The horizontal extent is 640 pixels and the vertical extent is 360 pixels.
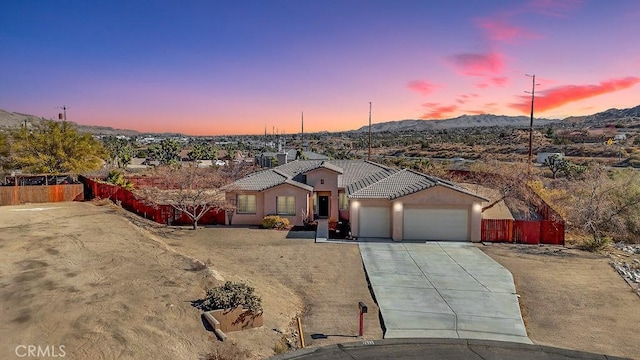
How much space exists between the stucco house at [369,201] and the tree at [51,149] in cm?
2360

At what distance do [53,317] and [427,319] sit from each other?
11.3m

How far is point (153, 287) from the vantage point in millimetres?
14352

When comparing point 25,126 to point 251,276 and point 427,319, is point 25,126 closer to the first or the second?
point 251,276

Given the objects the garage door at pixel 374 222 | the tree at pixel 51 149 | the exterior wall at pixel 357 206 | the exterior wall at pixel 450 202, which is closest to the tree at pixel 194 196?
the exterior wall at pixel 357 206

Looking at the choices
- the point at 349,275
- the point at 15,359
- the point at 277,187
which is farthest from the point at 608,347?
the point at 277,187

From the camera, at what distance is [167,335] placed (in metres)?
11.2

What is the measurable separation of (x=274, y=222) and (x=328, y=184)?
5.01 metres

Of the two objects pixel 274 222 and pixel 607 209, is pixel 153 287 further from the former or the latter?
pixel 607 209

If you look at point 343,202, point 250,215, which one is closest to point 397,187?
point 343,202

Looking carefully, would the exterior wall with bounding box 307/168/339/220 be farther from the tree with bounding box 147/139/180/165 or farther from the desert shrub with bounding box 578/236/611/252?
the tree with bounding box 147/139/180/165

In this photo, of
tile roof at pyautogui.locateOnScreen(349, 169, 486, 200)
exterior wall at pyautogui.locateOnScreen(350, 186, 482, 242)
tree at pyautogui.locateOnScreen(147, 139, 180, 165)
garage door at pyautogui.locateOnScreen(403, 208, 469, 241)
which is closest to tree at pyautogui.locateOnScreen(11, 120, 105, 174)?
tile roof at pyautogui.locateOnScreen(349, 169, 486, 200)

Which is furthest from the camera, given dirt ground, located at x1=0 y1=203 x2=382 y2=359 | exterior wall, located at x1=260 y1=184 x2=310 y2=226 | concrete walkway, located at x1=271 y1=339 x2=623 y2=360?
exterior wall, located at x1=260 y1=184 x2=310 y2=226

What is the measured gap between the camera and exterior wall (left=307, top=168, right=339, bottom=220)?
29125mm

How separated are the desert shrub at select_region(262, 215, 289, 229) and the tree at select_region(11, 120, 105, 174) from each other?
2632 centimetres
